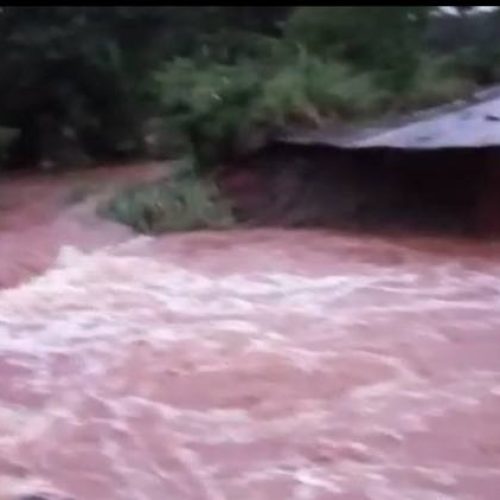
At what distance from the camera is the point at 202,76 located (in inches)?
480

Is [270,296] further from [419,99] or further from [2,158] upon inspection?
[2,158]

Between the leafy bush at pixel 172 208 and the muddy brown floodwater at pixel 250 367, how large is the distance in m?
0.44

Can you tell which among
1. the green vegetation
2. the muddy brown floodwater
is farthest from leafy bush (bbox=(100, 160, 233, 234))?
the muddy brown floodwater

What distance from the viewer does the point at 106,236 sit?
10.7 meters

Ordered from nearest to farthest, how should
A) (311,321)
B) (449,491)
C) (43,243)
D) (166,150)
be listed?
A: (449,491)
(311,321)
(43,243)
(166,150)

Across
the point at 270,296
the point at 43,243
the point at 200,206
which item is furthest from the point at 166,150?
the point at 270,296

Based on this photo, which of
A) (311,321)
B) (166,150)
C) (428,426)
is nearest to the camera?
(428,426)

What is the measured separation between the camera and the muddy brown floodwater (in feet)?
17.6

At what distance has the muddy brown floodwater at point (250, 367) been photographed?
17.6 feet

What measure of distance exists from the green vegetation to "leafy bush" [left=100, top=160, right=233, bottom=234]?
18mm

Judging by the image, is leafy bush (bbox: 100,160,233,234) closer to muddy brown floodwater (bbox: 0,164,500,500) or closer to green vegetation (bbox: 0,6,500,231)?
green vegetation (bbox: 0,6,500,231)

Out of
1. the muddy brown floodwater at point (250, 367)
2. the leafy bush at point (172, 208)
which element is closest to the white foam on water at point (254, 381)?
the muddy brown floodwater at point (250, 367)

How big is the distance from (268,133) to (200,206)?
0.89 metres

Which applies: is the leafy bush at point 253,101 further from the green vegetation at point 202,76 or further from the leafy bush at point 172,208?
the leafy bush at point 172,208
